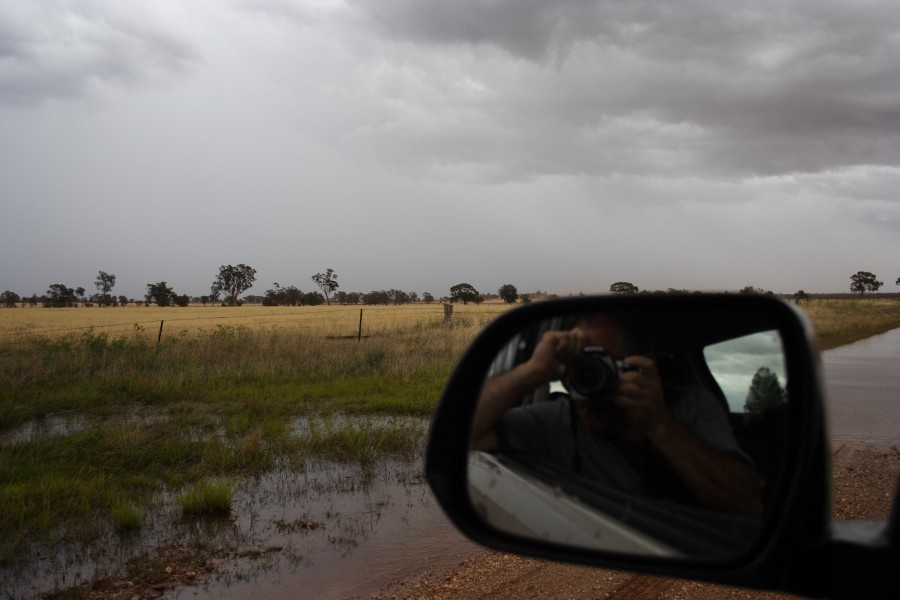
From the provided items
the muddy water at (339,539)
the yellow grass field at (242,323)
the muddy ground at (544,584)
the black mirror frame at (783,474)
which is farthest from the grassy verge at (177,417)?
the yellow grass field at (242,323)

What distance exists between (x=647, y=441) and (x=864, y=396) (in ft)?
42.9

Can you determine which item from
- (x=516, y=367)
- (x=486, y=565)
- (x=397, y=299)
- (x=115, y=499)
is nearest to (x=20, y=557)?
(x=115, y=499)

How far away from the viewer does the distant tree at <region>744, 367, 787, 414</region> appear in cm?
126

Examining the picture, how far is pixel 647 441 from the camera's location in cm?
131

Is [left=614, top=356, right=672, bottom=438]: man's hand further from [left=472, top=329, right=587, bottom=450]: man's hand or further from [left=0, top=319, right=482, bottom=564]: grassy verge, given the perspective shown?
[left=0, top=319, right=482, bottom=564]: grassy verge

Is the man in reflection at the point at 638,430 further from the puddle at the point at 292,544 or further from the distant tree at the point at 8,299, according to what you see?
the distant tree at the point at 8,299

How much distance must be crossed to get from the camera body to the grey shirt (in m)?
0.07

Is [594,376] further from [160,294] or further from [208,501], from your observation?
[160,294]

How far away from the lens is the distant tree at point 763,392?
126cm

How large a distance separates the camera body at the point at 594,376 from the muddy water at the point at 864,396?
12.0ft

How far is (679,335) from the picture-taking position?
1.46 metres

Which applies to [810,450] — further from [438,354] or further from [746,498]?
[438,354]

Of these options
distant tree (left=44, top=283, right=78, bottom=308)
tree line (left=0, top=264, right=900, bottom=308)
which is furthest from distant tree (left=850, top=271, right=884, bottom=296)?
distant tree (left=44, top=283, right=78, bottom=308)

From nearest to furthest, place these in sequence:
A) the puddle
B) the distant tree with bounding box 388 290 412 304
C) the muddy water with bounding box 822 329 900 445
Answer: the puddle < the muddy water with bounding box 822 329 900 445 < the distant tree with bounding box 388 290 412 304
